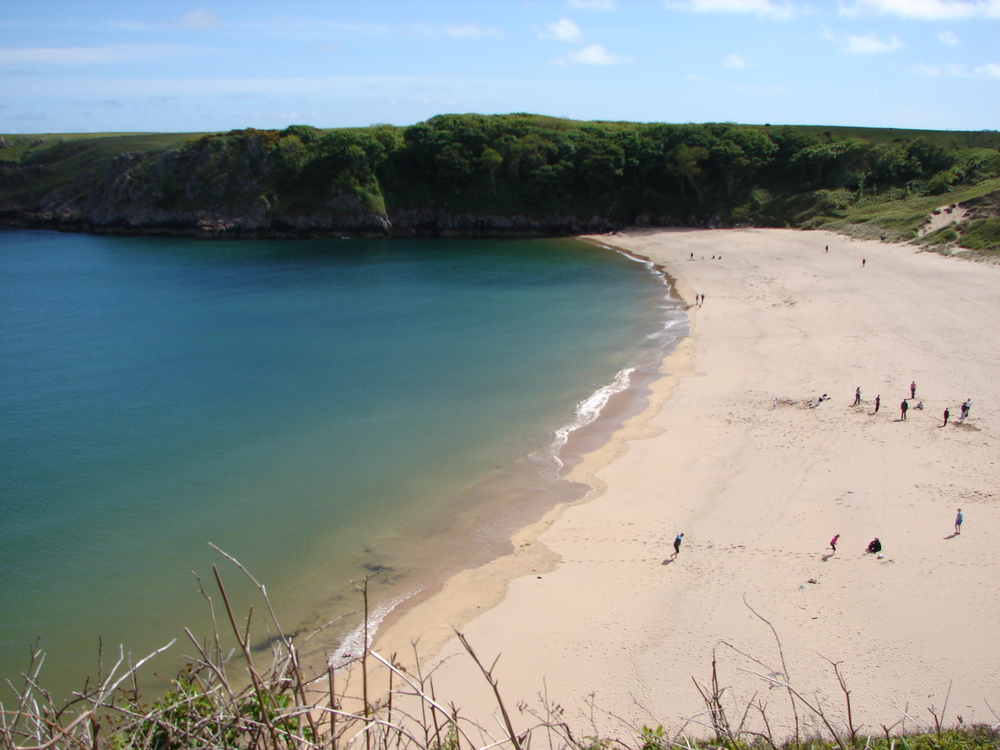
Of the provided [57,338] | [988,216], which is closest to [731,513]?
[57,338]

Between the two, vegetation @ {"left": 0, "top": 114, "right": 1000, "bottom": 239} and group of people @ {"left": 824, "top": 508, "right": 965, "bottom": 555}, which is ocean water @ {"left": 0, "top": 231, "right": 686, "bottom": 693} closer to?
group of people @ {"left": 824, "top": 508, "right": 965, "bottom": 555}

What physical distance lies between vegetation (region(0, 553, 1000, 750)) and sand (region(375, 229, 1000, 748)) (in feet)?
2.02

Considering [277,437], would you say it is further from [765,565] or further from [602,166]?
[602,166]

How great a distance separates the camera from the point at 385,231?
84.4 meters

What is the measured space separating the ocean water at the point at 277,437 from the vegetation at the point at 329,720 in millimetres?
937

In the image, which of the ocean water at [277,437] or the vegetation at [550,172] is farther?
the vegetation at [550,172]

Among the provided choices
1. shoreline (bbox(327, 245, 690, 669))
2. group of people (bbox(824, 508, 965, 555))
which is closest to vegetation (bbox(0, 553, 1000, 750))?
shoreline (bbox(327, 245, 690, 669))

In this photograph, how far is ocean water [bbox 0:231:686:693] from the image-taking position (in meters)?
17.7

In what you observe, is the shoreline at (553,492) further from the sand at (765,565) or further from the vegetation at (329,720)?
the vegetation at (329,720)

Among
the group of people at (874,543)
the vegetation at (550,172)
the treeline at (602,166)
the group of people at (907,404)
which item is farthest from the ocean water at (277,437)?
the treeline at (602,166)

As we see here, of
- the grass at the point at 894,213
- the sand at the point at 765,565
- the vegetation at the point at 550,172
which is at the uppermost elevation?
the vegetation at the point at 550,172

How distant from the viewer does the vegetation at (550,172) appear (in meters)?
71.2

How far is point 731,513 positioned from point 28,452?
2578 centimetres

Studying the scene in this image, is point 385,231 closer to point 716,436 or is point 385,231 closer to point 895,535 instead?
point 716,436
